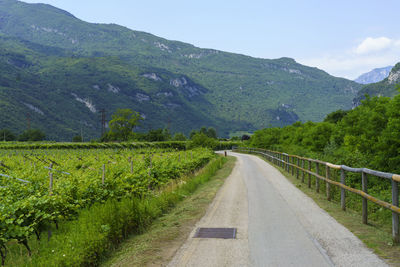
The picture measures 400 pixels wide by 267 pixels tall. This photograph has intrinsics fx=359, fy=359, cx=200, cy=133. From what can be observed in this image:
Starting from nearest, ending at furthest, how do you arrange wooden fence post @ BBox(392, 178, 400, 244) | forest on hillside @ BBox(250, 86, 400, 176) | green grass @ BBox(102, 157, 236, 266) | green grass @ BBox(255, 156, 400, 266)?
green grass @ BBox(255, 156, 400, 266)
green grass @ BBox(102, 157, 236, 266)
wooden fence post @ BBox(392, 178, 400, 244)
forest on hillside @ BBox(250, 86, 400, 176)

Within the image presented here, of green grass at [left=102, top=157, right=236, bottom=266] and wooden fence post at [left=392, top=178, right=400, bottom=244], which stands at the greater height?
wooden fence post at [left=392, top=178, right=400, bottom=244]

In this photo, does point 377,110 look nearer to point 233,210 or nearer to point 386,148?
point 386,148

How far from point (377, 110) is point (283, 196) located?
18.0 metres

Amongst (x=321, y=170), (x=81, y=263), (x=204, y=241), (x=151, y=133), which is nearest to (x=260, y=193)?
(x=321, y=170)

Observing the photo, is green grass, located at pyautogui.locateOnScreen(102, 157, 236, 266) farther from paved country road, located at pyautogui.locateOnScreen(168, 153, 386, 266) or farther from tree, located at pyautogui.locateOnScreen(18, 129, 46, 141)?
tree, located at pyautogui.locateOnScreen(18, 129, 46, 141)

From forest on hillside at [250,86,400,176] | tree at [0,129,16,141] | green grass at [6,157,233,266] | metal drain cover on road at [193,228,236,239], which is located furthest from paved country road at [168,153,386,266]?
tree at [0,129,16,141]

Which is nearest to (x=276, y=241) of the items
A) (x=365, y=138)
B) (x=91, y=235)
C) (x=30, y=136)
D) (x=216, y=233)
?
(x=216, y=233)

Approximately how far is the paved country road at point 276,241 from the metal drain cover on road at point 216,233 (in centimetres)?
17

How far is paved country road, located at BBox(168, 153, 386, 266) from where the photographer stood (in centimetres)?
601

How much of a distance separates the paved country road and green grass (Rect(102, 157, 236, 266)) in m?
0.27

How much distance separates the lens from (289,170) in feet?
78.1

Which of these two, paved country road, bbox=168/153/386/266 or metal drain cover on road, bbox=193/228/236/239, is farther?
metal drain cover on road, bbox=193/228/236/239

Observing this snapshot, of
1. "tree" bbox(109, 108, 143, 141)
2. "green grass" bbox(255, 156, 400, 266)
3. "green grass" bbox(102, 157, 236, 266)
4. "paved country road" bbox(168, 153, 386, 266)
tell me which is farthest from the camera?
"tree" bbox(109, 108, 143, 141)

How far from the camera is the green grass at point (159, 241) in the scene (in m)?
6.38
